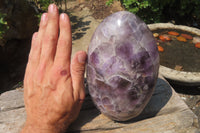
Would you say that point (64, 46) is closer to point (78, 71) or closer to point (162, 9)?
point (78, 71)

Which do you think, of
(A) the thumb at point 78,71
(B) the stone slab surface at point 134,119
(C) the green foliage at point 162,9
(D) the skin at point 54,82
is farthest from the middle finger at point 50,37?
(C) the green foliage at point 162,9

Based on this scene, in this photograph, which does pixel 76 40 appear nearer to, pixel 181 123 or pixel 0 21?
pixel 0 21

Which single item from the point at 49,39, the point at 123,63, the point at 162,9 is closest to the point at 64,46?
the point at 49,39

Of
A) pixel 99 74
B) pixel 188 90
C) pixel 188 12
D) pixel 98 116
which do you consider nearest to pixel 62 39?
pixel 99 74

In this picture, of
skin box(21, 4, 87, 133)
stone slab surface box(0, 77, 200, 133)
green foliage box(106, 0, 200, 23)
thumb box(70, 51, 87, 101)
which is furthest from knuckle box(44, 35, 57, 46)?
green foliage box(106, 0, 200, 23)

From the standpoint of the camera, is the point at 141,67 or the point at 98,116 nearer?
the point at 141,67

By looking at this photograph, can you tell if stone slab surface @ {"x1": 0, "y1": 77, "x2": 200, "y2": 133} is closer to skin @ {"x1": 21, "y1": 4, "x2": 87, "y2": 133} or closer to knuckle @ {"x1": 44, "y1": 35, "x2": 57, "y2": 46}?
skin @ {"x1": 21, "y1": 4, "x2": 87, "y2": 133}
